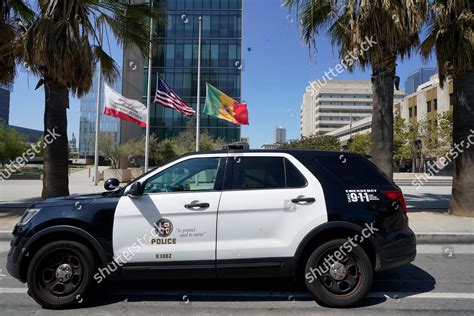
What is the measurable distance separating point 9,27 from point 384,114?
1089 centimetres

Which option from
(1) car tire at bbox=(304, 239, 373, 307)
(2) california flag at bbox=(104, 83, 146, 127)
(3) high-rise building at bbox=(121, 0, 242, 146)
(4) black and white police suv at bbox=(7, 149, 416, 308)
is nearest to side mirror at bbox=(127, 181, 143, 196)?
(4) black and white police suv at bbox=(7, 149, 416, 308)

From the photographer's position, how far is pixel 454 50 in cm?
1005

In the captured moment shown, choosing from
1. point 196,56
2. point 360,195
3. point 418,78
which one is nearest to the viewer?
point 360,195

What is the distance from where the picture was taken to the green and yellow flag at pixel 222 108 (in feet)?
70.1

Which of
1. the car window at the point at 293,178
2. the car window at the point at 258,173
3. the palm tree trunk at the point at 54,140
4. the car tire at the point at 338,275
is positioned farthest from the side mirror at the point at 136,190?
the palm tree trunk at the point at 54,140

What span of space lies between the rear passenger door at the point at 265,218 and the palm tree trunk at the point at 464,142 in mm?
7336

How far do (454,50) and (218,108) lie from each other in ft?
43.8

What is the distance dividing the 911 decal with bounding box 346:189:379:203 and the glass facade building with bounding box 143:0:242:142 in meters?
45.1

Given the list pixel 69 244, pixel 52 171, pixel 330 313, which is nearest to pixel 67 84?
pixel 52 171

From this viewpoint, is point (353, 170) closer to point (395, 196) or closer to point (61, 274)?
point (395, 196)

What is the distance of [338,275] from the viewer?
177 inches

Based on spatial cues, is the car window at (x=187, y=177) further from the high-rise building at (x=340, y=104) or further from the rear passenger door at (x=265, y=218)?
the high-rise building at (x=340, y=104)

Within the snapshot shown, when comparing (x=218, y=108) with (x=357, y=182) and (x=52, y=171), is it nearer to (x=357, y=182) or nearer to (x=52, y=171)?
(x=52, y=171)

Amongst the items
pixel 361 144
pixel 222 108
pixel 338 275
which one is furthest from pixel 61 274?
pixel 361 144
